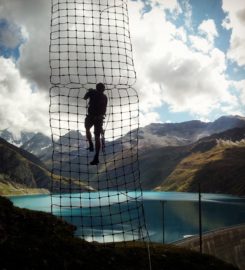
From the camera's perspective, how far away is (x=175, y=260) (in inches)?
659

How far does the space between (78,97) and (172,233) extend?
2982 inches

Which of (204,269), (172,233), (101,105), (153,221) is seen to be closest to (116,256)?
(204,269)

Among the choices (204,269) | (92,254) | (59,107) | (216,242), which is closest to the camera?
(59,107)

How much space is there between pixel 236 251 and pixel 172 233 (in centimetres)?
2958

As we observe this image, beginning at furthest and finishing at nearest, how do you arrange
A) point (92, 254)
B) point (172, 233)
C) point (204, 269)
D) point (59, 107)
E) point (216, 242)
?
point (172, 233)
point (216, 242)
point (204, 269)
point (92, 254)
point (59, 107)

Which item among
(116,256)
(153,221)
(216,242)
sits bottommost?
(153,221)

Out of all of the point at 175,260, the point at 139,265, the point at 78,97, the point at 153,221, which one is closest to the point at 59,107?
the point at 78,97

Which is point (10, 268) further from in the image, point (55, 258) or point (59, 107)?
point (59, 107)

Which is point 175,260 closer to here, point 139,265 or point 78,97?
point 139,265

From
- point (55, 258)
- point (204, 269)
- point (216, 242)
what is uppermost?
point (55, 258)

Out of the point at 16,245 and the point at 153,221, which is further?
the point at 153,221

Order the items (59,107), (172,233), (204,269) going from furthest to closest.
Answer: (172,233) → (204,269) → (59,107)

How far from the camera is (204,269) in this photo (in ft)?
52.6

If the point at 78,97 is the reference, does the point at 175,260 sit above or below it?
below
